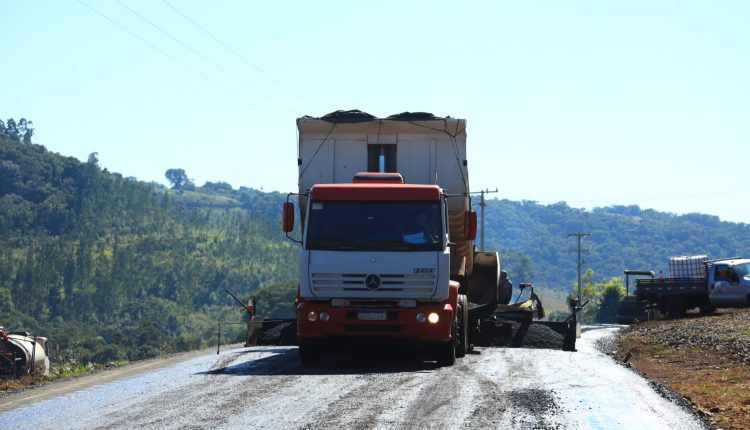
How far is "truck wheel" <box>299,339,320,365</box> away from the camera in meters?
17.5

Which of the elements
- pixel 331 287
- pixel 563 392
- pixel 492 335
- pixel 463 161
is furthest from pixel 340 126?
pixel 563 392

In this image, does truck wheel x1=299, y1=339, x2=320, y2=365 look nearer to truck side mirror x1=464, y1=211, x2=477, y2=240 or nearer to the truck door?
truck side mirror x1=464, y1=211, x2=477, y2=240

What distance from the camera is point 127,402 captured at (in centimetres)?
1334

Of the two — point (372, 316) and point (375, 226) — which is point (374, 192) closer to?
point (375, 226)

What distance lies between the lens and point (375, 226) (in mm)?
16750

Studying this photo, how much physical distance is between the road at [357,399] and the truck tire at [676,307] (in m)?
25.8

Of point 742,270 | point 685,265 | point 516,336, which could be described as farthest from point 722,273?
point 516,336

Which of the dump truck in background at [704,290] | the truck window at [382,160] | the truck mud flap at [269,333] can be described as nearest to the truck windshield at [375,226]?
the truck window at [382,160]

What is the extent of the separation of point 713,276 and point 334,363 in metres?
27.0

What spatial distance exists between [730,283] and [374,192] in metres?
28.0

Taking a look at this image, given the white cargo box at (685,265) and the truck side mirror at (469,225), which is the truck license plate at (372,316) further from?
the white cargo box at (685,265)

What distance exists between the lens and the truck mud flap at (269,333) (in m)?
21.9

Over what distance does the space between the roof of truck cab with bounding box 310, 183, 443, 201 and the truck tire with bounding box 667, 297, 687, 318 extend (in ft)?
94.8

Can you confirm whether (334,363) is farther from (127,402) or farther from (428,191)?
(127,402)
